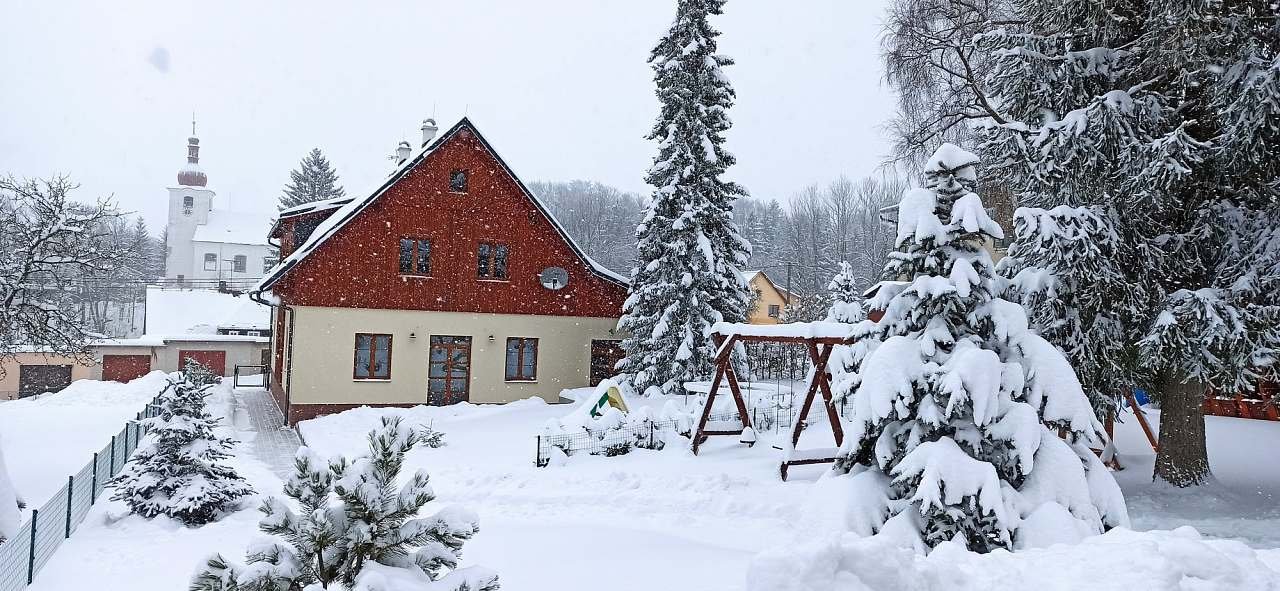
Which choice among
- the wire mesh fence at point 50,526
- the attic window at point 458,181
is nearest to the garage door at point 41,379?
the attic window at point 458,181

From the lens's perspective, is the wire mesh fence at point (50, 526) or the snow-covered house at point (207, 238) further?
the snow-covered house at point (207, 238)

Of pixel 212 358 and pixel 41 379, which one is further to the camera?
pixel 212 358

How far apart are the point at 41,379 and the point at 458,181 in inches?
1049

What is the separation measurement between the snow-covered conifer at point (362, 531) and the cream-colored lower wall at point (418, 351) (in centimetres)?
1793

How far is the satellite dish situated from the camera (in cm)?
2356

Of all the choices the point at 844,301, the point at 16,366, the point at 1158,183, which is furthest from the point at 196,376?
the point at 16,366

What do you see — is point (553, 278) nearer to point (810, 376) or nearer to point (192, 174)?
point (810, 376)

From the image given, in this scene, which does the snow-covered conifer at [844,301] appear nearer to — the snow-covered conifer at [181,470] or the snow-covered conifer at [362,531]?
the snow-covered conifer at [181,470]

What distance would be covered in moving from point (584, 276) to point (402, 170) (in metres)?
6.34

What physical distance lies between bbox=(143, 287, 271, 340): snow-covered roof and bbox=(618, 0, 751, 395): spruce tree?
94.5 ft

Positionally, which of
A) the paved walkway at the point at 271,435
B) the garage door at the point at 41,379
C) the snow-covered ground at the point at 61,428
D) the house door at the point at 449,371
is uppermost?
the house door at the point at 449,371

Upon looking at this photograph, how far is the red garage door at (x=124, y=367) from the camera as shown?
36.2m

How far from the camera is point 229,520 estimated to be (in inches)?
441

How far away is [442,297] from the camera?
2219 centimetres
